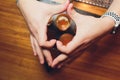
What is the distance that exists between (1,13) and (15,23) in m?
0.10

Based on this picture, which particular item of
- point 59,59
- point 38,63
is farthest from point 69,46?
point 38,63

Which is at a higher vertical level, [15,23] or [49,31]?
[49,31]

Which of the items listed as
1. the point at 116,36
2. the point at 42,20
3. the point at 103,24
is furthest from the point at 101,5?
the point at 42,20

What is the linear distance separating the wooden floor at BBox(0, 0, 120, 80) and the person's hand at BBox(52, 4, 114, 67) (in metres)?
0.28

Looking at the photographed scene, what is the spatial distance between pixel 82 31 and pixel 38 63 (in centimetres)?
39

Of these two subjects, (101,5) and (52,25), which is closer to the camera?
(52,25)

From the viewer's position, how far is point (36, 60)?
Result: 43.1 inches

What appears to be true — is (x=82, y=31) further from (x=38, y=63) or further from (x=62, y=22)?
(x=38, y=63)

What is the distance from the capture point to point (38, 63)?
109 centimetres

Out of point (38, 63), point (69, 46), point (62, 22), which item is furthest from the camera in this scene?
point (38, 63)

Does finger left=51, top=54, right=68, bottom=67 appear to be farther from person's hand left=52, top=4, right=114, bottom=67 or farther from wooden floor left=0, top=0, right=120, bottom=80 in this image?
wooden floor left=0, top=0, right=120, bottom=80

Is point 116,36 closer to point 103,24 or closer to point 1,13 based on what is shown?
point 103,24

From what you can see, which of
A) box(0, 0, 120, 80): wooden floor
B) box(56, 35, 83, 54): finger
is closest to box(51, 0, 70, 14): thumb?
box(56, 35, 83, 54): finger

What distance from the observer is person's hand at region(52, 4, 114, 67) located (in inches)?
29.3
